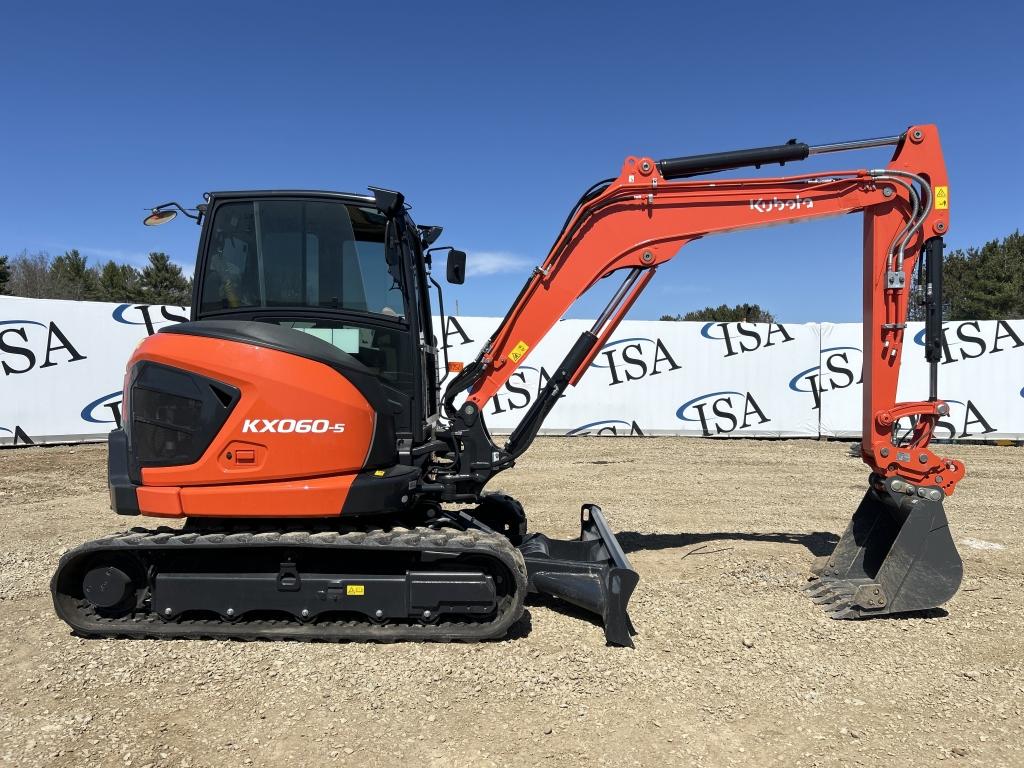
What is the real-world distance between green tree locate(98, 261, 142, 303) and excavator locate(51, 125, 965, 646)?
4635cm

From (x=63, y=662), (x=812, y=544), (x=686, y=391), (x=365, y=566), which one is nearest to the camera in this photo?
(x=63, y=662)

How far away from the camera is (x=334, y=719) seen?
333 cm

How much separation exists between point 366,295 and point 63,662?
3003 mm

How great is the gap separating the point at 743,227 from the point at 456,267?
234 centimetres

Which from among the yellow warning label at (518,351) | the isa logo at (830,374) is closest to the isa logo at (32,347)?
the yellow warning label at (518,351)

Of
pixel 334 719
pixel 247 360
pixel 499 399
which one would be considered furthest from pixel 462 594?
pixel 499 399

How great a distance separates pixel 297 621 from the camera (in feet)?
14.1

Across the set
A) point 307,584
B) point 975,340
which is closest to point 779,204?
point 307,584

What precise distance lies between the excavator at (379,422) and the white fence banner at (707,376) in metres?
10.2

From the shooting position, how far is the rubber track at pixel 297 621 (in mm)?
4051

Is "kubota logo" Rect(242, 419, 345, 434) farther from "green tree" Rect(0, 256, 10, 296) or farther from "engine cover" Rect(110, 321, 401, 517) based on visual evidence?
"green tree" Rect(0, 256, 10, 296)

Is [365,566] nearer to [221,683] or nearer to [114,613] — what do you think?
[221,683]

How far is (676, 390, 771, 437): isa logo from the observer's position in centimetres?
1527

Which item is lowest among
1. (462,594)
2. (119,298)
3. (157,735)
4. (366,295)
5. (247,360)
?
(157,735)
